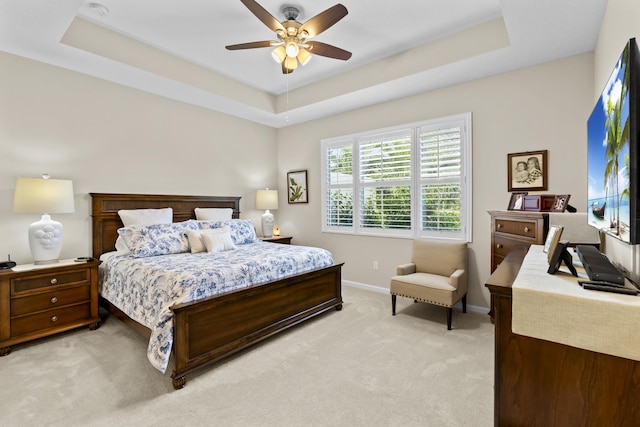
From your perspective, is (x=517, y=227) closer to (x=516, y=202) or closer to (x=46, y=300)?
(x=516, y=202)

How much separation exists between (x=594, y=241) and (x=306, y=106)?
11.7 feet

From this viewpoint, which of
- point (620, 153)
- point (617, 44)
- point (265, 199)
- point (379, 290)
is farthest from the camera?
point (265, 199)

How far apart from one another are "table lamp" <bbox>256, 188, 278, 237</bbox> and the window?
85cm

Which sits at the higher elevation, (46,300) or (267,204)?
(267,204)

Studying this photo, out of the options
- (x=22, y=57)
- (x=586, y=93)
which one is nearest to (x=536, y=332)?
(x=586, y=93)

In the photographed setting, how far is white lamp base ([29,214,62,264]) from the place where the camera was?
9.60 ft

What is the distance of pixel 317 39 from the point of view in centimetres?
330

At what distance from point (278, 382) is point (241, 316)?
0.66m

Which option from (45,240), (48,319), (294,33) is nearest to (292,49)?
(294,33)

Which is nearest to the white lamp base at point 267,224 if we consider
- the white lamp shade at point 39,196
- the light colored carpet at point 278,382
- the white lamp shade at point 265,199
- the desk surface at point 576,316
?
the white lamp shade at point 265,199

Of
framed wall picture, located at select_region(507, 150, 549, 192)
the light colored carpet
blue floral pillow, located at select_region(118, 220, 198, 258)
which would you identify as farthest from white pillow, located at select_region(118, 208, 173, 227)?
framed wall picture, located at select_region(507, 150, 549, 192)

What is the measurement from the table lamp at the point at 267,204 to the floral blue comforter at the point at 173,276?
5.19 feet

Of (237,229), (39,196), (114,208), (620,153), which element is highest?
(620,153)

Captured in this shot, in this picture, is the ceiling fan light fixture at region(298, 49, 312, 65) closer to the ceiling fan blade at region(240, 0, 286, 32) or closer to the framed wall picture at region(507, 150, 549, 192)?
the ceiling fan blade at region(240, 0, 286, 32)
